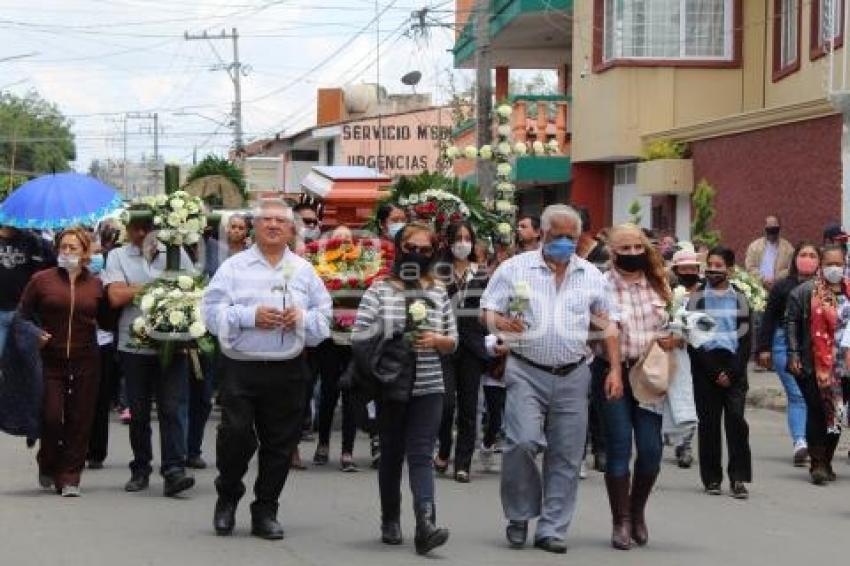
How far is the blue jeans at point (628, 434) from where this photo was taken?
387 inches

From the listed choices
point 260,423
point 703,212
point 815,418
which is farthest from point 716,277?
point 703,212

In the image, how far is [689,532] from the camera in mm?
10406

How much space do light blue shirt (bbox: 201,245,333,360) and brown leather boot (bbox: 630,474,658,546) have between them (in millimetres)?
2041

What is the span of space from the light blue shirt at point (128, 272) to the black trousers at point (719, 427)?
393cm

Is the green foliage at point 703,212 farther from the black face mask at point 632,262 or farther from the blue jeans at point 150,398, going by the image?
the black face mask at point 632,262

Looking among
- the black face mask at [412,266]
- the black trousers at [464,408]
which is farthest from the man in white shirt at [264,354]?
the black trousers at [464,408]

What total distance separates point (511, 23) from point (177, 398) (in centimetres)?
2242

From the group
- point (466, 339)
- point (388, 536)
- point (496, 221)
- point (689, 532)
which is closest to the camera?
point (388, 536)

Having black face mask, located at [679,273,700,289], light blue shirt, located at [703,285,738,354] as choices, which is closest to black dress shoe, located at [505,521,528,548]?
light blue shirt, located at [703,285,738,354]

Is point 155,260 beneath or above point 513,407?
above

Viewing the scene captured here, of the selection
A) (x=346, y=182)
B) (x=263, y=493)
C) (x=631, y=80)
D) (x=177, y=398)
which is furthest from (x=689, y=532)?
(x=631, y=80)

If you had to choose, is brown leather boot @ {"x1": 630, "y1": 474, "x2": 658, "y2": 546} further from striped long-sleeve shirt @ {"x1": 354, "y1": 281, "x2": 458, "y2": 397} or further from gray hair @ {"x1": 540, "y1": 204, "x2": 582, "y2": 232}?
gray hair @ {"x1": 540, "y1": 204, "x2": 582, "y2": 232}

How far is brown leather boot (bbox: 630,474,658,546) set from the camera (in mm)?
9883

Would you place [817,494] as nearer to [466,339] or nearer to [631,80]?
[466,339]
